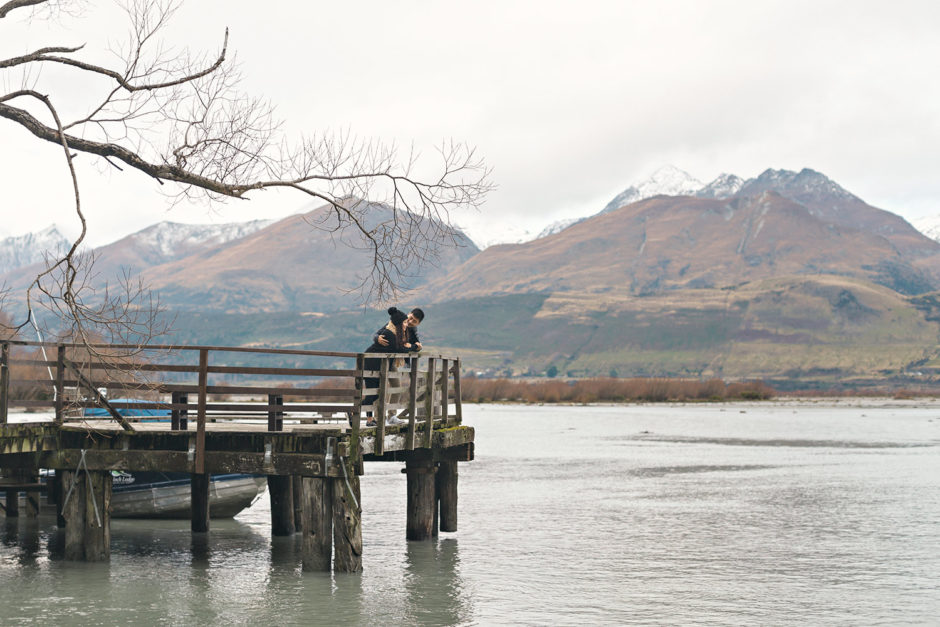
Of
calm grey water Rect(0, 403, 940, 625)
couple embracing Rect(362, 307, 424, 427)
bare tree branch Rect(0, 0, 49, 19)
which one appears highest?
bare tree branch Rect(0, 0, 49, 19)

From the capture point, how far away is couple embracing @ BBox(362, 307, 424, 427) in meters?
21.2

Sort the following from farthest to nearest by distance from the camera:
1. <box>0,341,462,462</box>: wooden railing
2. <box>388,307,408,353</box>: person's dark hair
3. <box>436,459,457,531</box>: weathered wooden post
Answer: <box>436,459,457,531</box>: weathered wooden post < <box>388,307,408,353</box>: person's dark hair < <box>0,341,462,462</box>: wooden railing

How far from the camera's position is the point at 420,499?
79.5 ft

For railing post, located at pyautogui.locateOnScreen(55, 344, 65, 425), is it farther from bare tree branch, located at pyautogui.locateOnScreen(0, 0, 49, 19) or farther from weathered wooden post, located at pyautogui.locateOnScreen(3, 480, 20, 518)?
weathered wooden post, located at pyautogui.locateOnScreen(3, 480, 20, 518)

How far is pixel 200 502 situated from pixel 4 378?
22.8 feet

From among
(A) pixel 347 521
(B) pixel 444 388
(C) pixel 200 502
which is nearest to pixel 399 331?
(B) pixel 444 388

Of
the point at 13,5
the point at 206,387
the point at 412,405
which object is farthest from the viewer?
the point at 412,405

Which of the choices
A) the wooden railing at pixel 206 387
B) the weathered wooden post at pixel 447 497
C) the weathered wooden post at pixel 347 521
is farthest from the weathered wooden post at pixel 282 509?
the weathered wooden post at pixel 347 521

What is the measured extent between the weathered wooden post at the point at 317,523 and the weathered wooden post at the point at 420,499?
382 centimetres

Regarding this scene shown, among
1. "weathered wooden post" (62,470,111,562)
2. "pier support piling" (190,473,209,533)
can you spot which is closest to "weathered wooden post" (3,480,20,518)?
"pier support piling" (190,473,209,533)

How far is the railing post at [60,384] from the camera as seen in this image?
2009cm

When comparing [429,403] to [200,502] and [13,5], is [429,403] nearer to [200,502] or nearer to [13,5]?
[200,502]

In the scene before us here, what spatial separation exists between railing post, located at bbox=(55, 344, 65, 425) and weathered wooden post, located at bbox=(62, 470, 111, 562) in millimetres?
1080

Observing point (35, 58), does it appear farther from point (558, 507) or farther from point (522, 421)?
point (522, 421)
